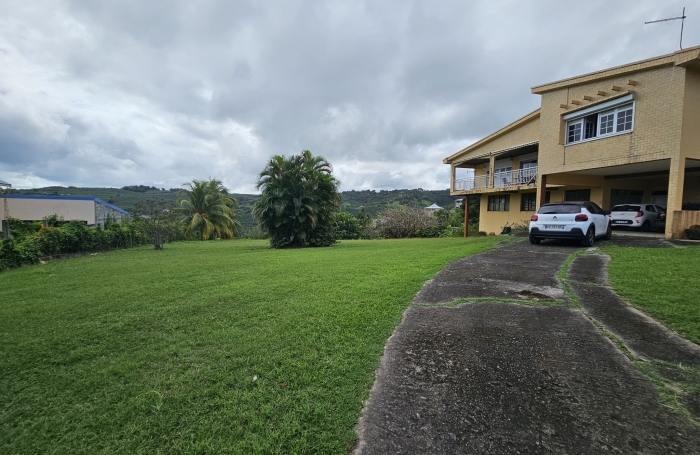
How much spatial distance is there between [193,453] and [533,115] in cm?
2118

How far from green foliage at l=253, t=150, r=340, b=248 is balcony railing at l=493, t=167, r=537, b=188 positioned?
10631 mm

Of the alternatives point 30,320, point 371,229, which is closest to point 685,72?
point 30,320

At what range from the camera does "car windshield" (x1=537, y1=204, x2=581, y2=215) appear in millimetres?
10445

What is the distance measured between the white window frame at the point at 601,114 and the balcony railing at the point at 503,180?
12.7ft

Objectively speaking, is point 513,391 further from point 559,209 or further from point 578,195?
point 578,195

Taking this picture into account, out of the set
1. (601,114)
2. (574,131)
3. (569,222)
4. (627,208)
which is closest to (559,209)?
(569,222)

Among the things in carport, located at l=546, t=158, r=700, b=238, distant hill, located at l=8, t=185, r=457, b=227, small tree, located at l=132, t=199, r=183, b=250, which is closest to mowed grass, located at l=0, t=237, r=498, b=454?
small tree, located at l=132, t=199, r=183, b=250

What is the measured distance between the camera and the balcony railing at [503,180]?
1877 cm

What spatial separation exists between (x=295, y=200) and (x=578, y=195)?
16.3 meters

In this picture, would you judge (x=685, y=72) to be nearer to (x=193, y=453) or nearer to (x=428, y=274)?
(x=428, y=274)

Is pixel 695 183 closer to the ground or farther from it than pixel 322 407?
farther from it

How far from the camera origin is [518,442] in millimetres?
2035

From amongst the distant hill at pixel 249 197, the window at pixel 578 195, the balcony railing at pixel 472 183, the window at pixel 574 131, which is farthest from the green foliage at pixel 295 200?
the distant hill at pixel 249 197

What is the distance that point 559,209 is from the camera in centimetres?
1069
